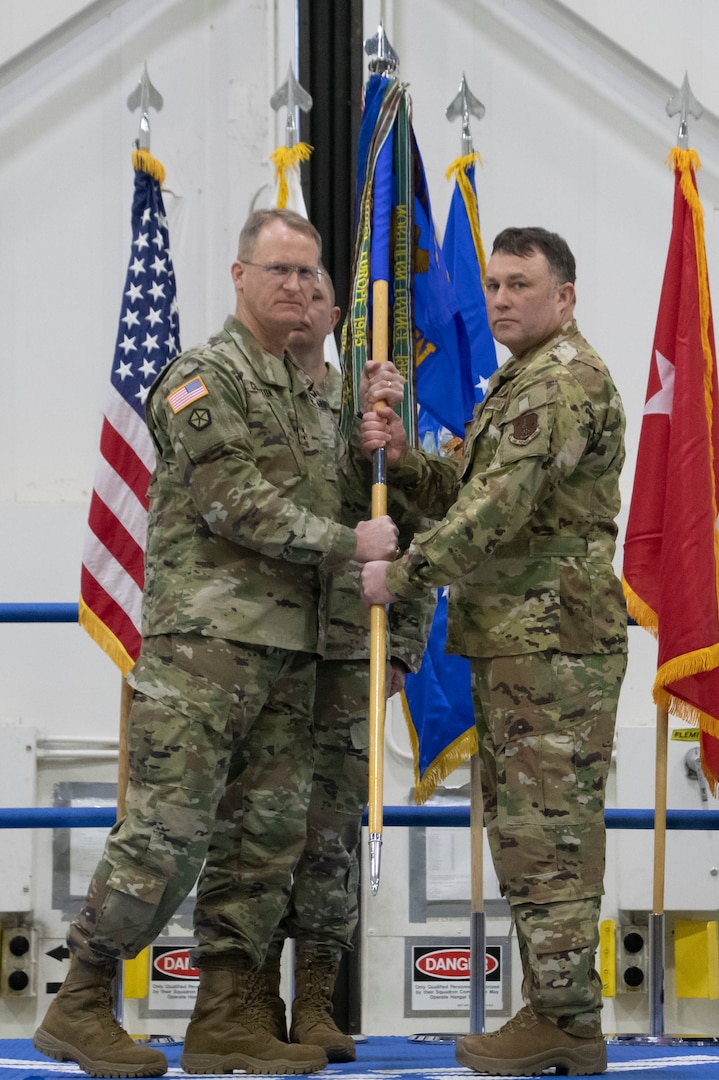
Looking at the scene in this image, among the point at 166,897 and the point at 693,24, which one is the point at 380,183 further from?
the point at 693,24

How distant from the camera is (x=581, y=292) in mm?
4645

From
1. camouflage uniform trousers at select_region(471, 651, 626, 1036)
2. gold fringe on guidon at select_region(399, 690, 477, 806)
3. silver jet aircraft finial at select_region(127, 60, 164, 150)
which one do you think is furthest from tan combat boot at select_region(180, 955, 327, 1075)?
silver jet aircraft finial at select_region(127, 60, 164, 150)

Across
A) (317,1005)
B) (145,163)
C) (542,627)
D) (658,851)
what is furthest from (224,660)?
(145,163)

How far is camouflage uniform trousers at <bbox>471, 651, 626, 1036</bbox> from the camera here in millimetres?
2363

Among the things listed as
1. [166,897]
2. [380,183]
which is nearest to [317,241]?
[380,183]

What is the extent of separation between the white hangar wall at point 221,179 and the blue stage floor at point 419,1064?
1.43 meters

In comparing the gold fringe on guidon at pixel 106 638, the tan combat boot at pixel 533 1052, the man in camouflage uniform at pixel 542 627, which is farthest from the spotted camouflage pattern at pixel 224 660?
the gold fringe on guidon at pixel 106 638

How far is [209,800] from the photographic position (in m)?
2.36

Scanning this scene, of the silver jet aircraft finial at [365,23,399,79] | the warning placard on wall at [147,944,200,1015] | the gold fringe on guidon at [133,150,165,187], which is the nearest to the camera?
the silver jet aircraft finial at [365,23,399,79]

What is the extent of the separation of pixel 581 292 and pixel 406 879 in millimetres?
2006

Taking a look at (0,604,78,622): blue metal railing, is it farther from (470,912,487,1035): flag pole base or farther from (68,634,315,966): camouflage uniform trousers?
(470,912,487,1035): flag pole base

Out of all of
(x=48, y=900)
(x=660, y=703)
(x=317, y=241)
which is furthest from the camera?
(x=48, y=900)

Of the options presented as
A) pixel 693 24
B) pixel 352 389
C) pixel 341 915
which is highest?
pixel 693 24

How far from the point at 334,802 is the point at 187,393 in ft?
2.88
